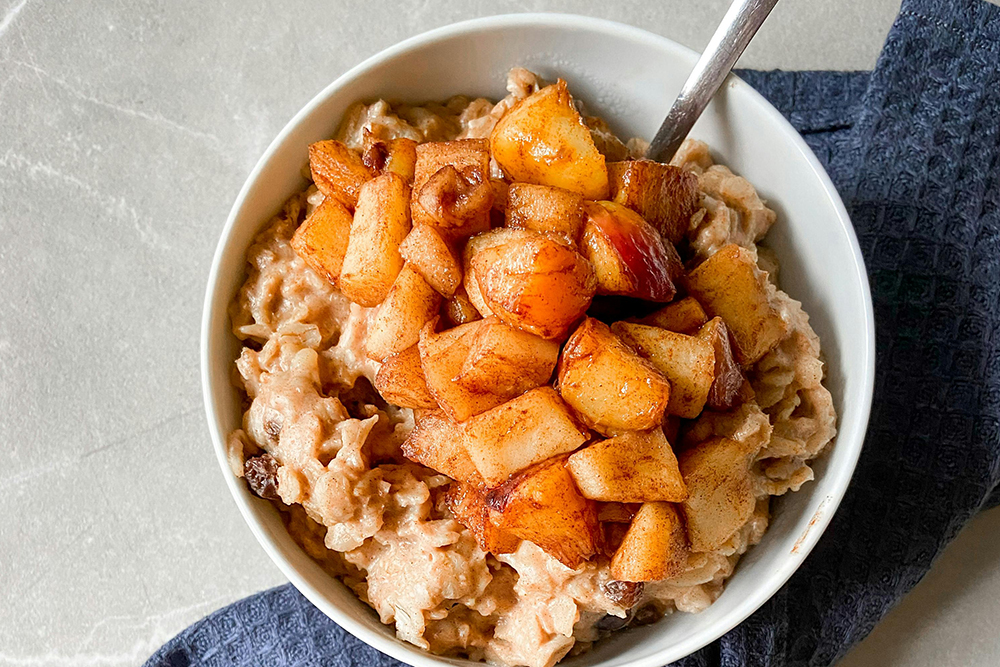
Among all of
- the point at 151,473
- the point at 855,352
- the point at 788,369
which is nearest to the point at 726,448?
the point at 788,369

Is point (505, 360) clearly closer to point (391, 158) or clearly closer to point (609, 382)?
point (609, 382)

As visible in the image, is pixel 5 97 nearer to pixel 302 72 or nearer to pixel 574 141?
pixel 302 72

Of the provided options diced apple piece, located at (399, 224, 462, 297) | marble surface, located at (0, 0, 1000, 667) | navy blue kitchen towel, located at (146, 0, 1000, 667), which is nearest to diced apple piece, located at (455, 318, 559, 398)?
diced apple piece, located at (399, 224, 462, 297)

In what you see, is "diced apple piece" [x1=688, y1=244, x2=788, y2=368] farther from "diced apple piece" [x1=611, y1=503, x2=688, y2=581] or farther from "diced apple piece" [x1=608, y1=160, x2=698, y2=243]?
"diced apple piece" [x1=611, y1=503, x2=688, y2=581]

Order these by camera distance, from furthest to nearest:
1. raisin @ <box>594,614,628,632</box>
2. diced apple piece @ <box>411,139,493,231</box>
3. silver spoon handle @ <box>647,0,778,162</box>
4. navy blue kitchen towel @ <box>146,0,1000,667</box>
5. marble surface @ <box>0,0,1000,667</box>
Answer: marble surface @ <box>0,0,1000,667</box> < navy blue kitchen towel @ <box>146,0,1000,667</box> < raisin @ <box>594,614,628,632</box> < silver spoon handle @ <box>647,0,778,162</box> < diced apple piece @ <box>411,139,493,231</box>

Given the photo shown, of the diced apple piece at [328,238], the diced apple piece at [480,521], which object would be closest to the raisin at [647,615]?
the diced apple piece at [480,521]

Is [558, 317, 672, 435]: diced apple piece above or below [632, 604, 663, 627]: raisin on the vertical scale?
above

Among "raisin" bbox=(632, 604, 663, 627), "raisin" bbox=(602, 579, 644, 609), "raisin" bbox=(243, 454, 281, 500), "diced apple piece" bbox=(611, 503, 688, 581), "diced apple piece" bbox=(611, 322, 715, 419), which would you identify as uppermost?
"diced apple piece" bbox=(611, 322, 715, 419)
